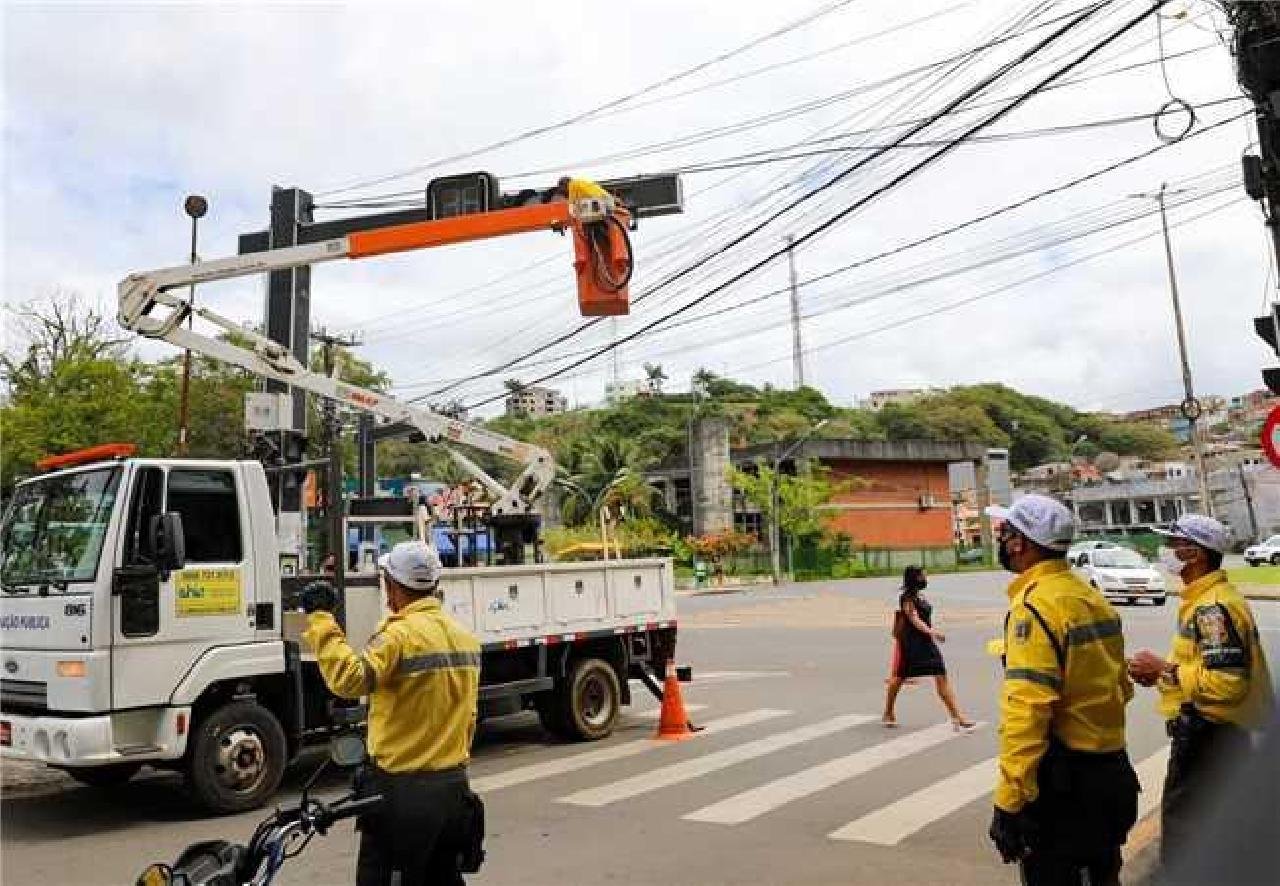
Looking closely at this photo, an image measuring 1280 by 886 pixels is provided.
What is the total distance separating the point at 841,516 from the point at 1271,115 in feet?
171

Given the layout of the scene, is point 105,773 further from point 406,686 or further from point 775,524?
point 775,524

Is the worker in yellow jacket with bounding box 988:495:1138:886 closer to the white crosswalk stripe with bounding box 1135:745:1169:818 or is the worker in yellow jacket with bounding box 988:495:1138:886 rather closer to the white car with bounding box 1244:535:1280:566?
the white crosswalk stripe with bounding box 1135:745:1169:818

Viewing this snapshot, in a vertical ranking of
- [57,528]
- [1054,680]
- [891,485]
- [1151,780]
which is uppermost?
[891,485]

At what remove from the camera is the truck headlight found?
23.0 ft

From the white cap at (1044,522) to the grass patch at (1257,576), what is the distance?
3014cm

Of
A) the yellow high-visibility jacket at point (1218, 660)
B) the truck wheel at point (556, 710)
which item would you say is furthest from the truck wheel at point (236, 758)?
the yellow high-visibility jacket at point (1218, 660)

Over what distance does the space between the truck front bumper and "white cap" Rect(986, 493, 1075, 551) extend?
19.3 ft

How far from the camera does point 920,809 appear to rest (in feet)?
23.7

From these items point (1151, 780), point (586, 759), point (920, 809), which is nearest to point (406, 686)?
point (920, 809)

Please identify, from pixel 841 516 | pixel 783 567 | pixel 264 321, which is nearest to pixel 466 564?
pixel 264 321

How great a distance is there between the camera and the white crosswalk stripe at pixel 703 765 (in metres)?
7.91

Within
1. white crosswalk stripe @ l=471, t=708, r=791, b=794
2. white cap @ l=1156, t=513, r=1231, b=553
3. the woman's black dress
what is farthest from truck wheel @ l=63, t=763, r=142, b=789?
white cap @ l=1156, t=513, r=1231, b=553

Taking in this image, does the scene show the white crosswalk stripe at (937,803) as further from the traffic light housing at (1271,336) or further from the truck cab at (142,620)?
the truck cab at (142,620)

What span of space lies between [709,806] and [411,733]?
404 cm
